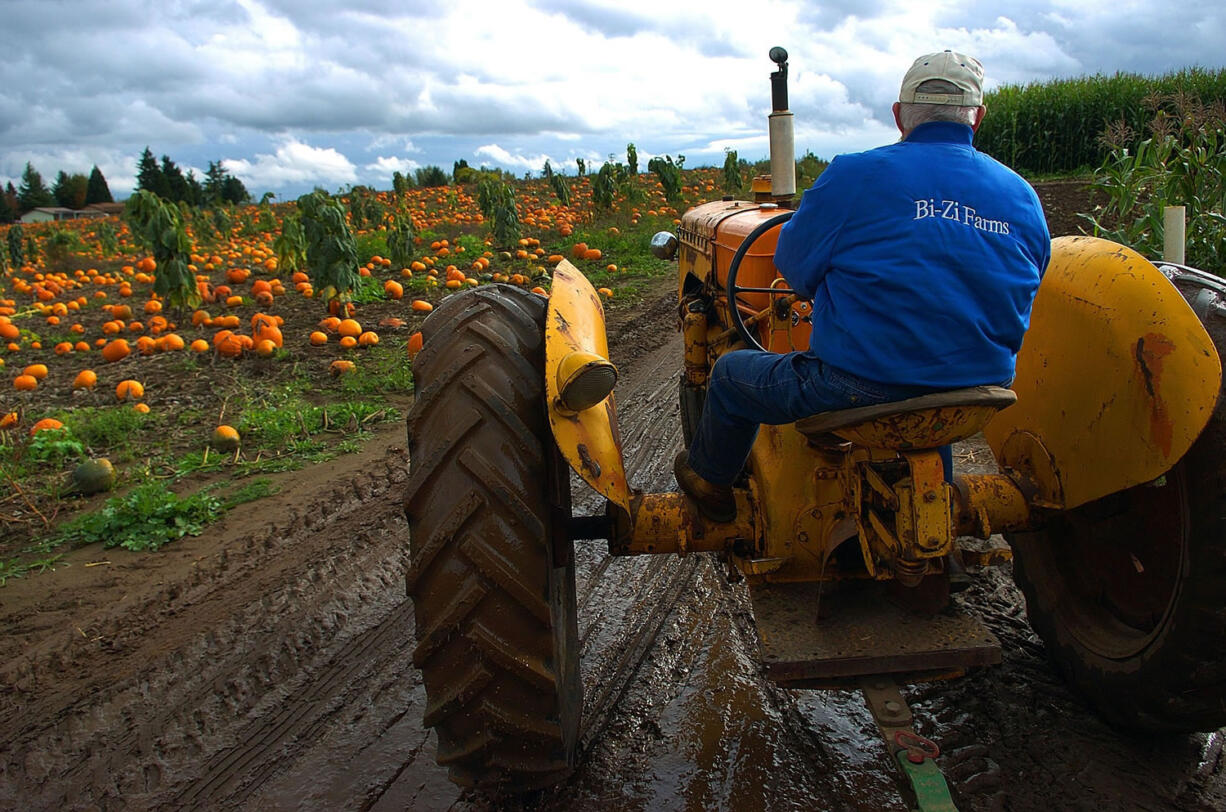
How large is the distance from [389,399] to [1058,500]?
609 centimetres

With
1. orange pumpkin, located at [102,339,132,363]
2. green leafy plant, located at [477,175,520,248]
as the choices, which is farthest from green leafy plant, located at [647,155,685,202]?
orange pumpkin, located at [102,339,132,363]

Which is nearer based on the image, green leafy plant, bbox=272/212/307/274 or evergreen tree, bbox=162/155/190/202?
green leafy plant, bbox=272/212/307/274

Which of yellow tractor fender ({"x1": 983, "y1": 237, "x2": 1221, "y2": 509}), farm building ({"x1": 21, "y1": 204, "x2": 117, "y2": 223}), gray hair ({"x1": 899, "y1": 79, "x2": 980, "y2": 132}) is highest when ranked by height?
farm building ({"x1": 21, "y1": 204, "x2": 117, "y2": 223})

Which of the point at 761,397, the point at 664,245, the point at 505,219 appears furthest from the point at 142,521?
the point at 505,219

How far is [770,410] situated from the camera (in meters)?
2.48

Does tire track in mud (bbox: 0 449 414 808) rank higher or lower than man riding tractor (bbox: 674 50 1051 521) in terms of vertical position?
lower

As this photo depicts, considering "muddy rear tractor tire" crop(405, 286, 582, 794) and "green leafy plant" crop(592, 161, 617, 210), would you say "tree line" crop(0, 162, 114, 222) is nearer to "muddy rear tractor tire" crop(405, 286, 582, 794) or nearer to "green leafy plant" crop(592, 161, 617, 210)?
"green leafy plant" crop(592, 161, 617, 210)

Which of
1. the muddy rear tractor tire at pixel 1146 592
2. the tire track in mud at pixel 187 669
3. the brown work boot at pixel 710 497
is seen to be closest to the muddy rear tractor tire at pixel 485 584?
the brown work boot at pixel 710 497

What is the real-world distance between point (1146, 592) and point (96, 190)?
67.2m

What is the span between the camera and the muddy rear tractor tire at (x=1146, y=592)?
2.40 m

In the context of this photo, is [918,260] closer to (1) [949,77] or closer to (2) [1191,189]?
(1) [949,77]

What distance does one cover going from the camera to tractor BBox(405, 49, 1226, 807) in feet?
7.69

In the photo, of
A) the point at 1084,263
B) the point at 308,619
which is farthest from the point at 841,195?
the point at 308,619

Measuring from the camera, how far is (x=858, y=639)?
2.53 metres
